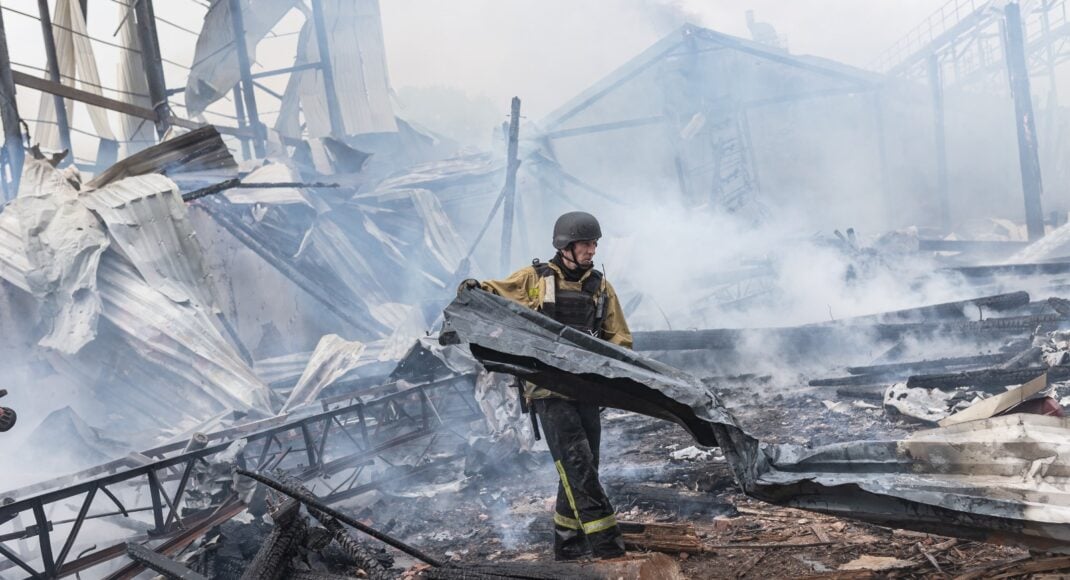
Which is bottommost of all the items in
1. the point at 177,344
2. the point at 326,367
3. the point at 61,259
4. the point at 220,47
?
the point at 326,367

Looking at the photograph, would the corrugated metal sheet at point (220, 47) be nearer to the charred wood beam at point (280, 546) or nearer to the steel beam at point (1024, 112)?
the steel beam at point (1024, 112)

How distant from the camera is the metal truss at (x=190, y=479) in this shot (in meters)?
5.01

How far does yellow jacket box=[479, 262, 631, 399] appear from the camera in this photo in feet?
15.2

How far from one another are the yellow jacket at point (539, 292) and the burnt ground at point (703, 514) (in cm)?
138

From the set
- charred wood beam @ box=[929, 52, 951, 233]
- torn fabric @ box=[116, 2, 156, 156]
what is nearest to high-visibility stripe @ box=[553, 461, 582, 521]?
torn fabric @ box=[116, 2, 156, 156]

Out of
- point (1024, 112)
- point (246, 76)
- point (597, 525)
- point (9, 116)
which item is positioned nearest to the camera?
point (597, 525)

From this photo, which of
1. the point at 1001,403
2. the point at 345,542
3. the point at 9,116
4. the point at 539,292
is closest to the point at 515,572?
the point at 345,542

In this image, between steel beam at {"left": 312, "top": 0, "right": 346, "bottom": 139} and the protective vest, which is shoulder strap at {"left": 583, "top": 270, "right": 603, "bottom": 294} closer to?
the protective vest

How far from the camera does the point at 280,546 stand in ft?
12.2

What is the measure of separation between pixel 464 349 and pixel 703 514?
445cm

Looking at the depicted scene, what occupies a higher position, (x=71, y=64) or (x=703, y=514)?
(x=71, y=64)

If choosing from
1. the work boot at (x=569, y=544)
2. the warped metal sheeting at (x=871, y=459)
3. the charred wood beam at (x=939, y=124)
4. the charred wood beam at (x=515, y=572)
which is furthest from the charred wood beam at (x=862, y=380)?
the charred wood beam at (x=939, y=124)

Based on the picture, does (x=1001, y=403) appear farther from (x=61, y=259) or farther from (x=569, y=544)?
(x=61, y=259)

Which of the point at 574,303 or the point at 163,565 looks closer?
the point at 163,565
